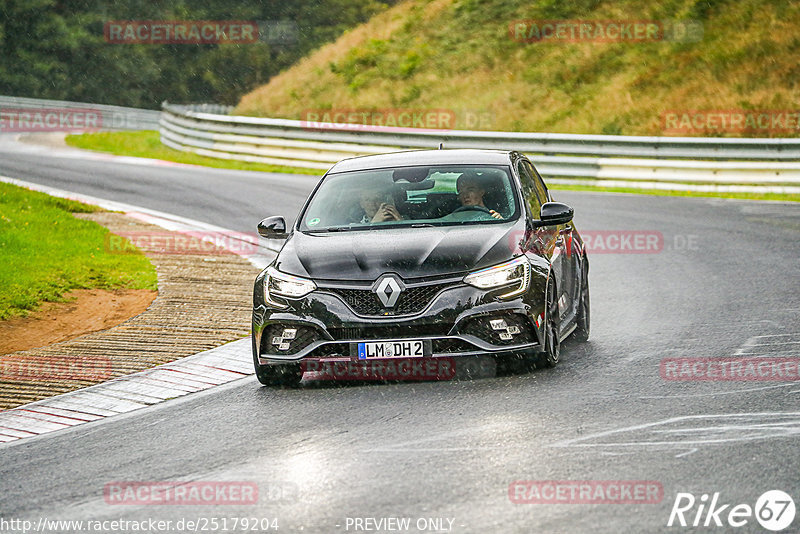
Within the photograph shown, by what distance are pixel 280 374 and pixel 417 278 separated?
4.33 feet

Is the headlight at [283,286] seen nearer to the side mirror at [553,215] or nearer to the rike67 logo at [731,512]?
the side mirror at [553,215]

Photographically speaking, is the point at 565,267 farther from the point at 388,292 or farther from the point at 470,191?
the point at 388,292

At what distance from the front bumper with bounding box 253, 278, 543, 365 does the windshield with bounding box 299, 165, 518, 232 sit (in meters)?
1.09

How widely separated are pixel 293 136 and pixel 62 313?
17.2 meters

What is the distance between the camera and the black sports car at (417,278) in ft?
27.2

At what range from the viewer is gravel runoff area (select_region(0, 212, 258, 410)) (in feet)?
30.9

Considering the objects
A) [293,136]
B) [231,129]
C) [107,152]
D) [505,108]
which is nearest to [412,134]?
[293,136]

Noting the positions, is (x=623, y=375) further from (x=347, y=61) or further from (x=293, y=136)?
(x=347, y=61)

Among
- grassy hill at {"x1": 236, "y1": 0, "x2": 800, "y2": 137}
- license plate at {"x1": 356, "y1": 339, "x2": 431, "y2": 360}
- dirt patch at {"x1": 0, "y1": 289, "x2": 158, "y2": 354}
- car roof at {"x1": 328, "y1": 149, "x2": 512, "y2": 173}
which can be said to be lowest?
dirt patch at {"x1": 0, "y1": 289, "x2": 158, "y2": 354}

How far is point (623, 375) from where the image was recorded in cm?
862

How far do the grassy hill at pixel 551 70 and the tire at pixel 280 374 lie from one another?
70.4 feet

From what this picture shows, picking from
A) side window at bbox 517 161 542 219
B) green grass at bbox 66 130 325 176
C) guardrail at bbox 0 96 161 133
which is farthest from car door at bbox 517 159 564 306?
guardrail at bbox 0 96 161 133

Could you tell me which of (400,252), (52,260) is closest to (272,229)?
(400,252)

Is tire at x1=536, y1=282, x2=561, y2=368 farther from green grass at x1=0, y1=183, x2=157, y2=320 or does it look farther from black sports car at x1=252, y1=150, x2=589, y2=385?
green grass at x1=0, y1=183, x2=157, y2=320
